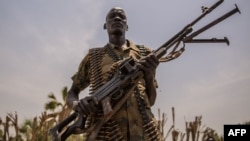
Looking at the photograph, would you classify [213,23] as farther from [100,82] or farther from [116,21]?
A: [100,82]

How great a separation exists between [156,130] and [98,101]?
0.62m

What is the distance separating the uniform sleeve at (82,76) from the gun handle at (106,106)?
69 centimetres

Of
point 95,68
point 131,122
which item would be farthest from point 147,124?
point 95,68

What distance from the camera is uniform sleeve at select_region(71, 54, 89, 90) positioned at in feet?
12.0

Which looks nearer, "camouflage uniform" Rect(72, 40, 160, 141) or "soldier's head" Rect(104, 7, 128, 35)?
"camouflage uniform" Rect(72, 40, 160, 141)

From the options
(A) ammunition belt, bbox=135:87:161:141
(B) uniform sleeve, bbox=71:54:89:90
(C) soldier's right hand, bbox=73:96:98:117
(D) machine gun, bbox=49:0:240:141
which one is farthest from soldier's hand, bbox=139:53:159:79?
(B) uniform sleeve, bbox=71:54:89:90

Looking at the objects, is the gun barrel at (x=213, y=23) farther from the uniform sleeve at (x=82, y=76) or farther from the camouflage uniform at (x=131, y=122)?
the uniform sleeve at (x=82, y=76)

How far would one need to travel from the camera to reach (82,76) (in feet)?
12.2

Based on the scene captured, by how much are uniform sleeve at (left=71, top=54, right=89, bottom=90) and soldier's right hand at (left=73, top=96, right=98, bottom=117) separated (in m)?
0.64

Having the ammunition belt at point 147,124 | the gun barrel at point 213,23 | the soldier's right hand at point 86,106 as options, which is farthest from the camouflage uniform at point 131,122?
the gun barrel at point 213,23

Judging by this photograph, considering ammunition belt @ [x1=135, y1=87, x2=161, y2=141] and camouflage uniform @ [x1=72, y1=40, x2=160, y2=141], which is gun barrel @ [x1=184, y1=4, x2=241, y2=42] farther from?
ammunition belt @ [x1=135, y1=87, x2=161, y2=141]

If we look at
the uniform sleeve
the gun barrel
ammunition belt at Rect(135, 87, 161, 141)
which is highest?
the gun barrel

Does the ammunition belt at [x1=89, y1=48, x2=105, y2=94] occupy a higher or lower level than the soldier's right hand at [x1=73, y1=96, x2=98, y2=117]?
higher

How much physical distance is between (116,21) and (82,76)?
0.70 metres
